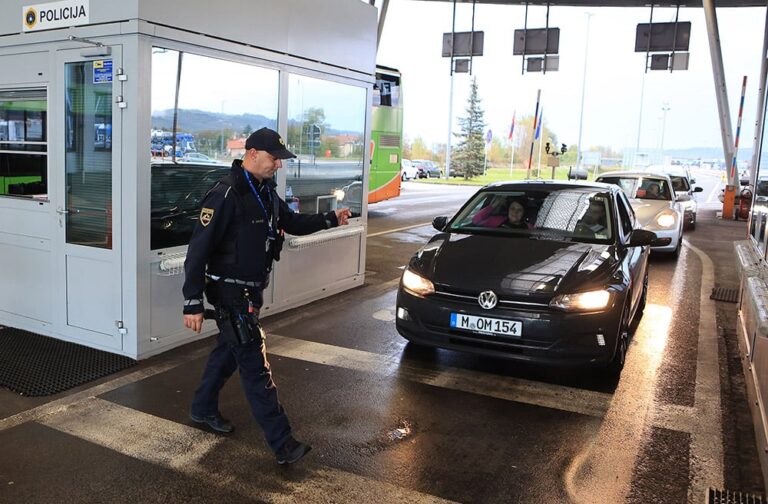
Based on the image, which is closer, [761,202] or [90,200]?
[90,200]

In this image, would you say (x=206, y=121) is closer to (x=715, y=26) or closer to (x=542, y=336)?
(x=542, y=336)

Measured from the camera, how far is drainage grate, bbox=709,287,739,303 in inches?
322

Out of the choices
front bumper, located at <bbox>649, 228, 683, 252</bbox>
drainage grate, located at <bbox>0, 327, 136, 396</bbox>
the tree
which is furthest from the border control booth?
the tree

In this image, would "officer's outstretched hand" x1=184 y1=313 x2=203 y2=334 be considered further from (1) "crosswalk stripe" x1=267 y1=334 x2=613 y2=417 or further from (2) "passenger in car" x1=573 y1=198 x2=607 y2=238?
(2) "passenger in car" x1=573 y1=198 x2=607 y2=238

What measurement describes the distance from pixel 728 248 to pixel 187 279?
12.9 meters

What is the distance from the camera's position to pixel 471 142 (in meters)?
63.0

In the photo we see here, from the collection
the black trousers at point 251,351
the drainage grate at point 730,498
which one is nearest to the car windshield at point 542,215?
the drainage grate at point 730,498

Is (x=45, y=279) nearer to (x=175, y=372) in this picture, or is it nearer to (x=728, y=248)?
(x=175, y=372)

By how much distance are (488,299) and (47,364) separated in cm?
349

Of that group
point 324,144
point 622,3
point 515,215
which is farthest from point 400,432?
point 622,3

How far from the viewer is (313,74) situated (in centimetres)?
682

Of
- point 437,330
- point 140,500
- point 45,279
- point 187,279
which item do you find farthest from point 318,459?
point 45,279

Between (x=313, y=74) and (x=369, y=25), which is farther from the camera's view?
(x=369, y=25)

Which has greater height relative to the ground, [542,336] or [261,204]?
[261,204]
